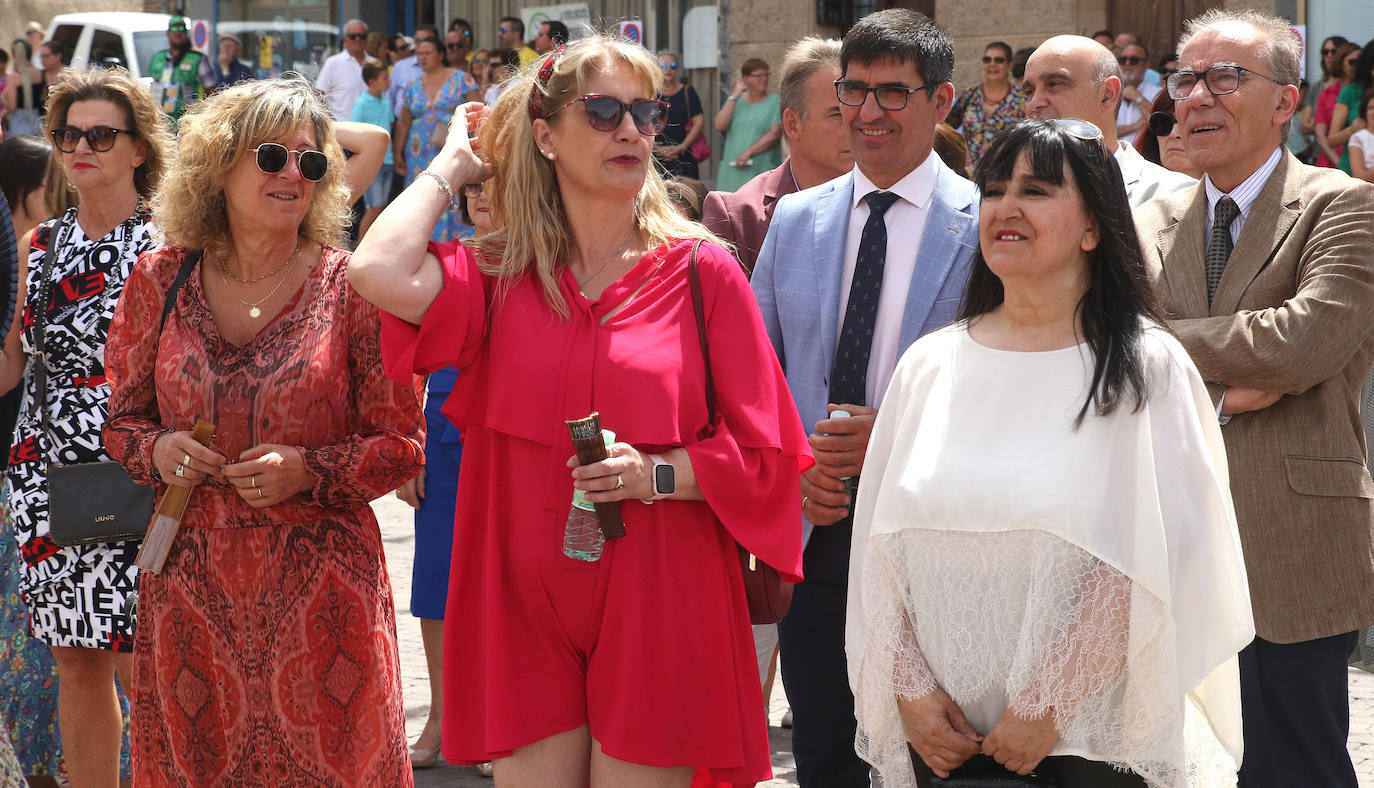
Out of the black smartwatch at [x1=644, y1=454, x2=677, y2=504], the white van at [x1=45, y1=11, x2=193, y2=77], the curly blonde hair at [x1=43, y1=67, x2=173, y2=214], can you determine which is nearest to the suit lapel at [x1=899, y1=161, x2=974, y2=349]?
the black smartwatch at [x1=644, y1=454, x2=677, y2=504]

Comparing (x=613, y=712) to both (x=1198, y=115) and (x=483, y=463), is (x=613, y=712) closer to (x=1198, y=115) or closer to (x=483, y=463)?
(x=483, y=463)

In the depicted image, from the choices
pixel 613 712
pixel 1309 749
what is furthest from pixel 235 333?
pixel 1309 749

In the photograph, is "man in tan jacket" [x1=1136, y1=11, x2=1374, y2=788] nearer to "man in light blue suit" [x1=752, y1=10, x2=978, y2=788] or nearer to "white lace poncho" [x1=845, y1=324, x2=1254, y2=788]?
"man in light blue suit" [x1=752, y1=10, x2=978, y2=788]

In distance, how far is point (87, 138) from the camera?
491 cm

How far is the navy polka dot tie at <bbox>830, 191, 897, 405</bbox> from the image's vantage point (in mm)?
4055

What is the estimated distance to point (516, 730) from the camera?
3229 millimetres

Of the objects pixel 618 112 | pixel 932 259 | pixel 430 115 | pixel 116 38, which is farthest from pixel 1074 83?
pixel 116 38

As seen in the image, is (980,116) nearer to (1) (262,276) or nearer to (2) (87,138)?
(2) (87,138)

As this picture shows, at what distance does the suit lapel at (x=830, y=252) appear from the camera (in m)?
4.11

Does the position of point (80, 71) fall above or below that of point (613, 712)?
above

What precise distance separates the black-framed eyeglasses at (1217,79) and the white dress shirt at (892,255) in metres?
0.71

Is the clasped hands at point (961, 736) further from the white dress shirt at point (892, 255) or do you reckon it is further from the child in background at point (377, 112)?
the child in background at point (377, 112)

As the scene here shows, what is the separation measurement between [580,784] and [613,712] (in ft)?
0.65

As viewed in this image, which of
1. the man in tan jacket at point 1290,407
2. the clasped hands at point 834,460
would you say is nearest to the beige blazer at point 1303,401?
the man in tan jacket at point 1290,407
